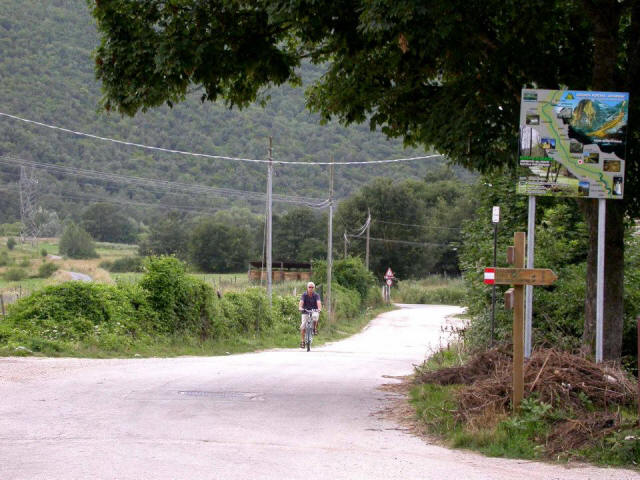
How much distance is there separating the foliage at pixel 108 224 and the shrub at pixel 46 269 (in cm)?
2127

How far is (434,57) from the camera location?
11992 mm

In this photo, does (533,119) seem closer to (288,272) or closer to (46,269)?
(46,269)

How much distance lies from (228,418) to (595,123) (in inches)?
229

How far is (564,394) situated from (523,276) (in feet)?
4.47

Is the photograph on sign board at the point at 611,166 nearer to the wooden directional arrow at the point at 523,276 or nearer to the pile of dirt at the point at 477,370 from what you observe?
the wooden directional arrow at the point at 523,276

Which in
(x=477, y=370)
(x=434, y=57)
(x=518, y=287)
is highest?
(x=434, y=57)

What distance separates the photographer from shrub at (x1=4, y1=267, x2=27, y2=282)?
168 ft

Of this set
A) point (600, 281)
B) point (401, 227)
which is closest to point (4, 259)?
point (401, 227)

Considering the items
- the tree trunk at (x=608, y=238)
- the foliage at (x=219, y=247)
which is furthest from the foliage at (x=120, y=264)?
the tree trunk at (x=608, y=238)

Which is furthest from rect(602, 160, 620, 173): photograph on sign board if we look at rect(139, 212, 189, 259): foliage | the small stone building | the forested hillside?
rect(139, 212, 189, 259): foliage

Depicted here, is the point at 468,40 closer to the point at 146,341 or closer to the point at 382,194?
the point at 146,341

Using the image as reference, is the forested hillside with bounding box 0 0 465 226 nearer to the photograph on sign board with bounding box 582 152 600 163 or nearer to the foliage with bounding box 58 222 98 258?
the foliage with bounding box 58 222 98 258

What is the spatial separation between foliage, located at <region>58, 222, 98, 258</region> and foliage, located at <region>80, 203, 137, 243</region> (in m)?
7.58

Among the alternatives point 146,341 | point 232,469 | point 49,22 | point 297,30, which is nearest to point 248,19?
point 297,30
